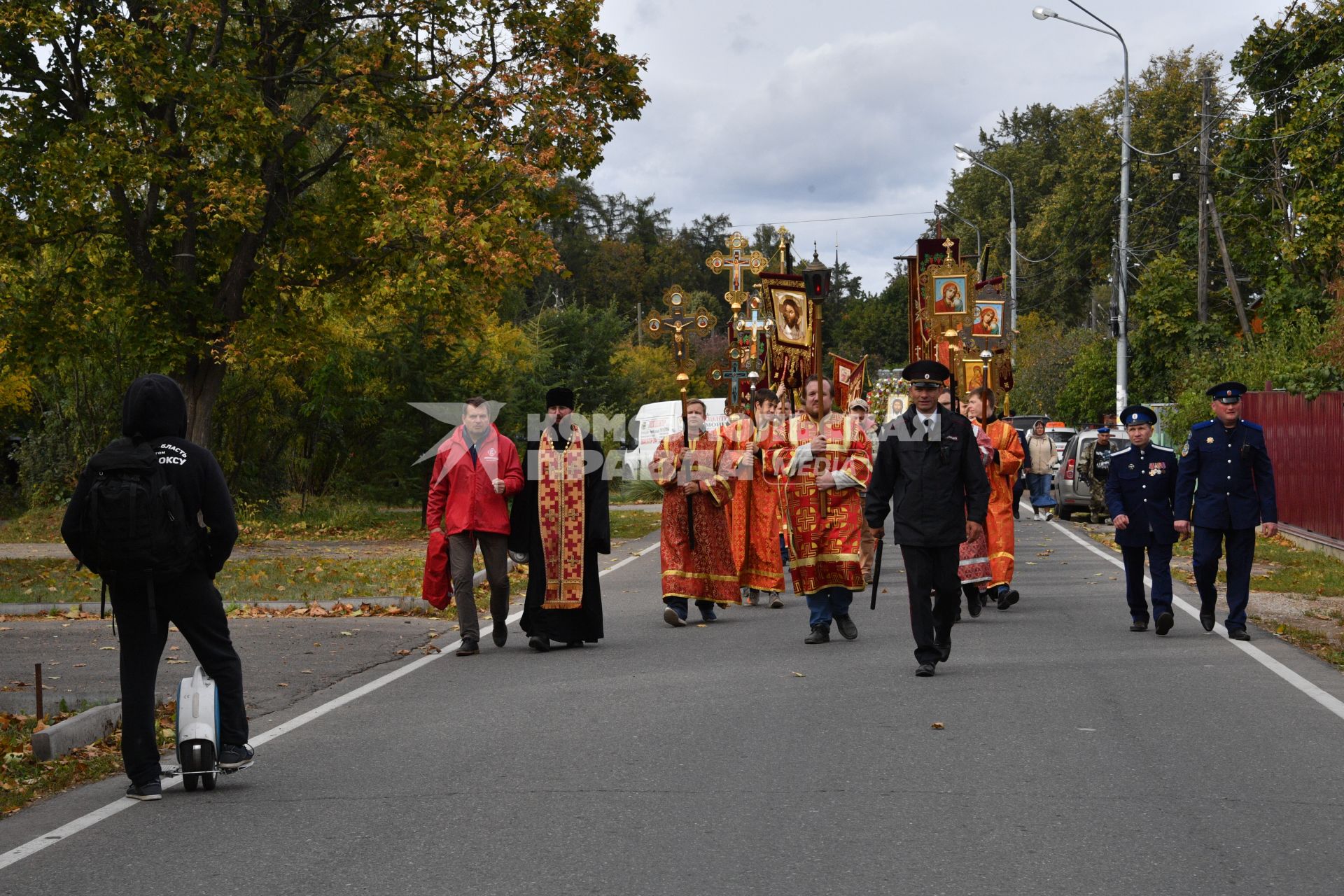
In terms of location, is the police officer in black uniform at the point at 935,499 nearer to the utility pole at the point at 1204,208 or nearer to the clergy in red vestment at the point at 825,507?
the clergy in red vestment at the point at 825,507

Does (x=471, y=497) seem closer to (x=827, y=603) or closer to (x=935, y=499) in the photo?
(x=827, y=603)

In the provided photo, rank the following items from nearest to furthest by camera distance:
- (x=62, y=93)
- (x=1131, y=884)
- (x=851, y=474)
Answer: (x=1131, y=884) < (x=851, y=474) < (x=62, y=93)

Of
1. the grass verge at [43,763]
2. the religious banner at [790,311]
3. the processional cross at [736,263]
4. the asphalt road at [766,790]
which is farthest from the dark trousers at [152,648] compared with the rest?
the processional cross at [736,263]

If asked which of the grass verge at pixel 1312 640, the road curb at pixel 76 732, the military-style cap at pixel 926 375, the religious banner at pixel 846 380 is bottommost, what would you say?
the grass verge at pixel 1312 640

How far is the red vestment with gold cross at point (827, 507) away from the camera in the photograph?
39.5 ft

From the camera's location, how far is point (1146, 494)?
510 inches

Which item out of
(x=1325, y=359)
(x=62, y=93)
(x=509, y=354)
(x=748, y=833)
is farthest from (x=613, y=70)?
(x=509, y=354)

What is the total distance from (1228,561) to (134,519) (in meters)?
8.39

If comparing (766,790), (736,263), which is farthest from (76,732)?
(736,263)

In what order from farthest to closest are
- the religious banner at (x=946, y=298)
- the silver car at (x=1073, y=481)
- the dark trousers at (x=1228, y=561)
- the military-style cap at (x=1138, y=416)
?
the silver car at (x=1073, y=481) < the religious banner at (x=946, y=298) < the military-style cap at (x=1138, y=416) < the dark trousers at (x=1228, y=561)

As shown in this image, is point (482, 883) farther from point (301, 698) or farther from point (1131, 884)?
point (301, 698)

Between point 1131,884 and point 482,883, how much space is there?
6.77 ft

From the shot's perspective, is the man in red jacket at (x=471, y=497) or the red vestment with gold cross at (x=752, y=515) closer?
the man in red jacket at (x=471, y=497)

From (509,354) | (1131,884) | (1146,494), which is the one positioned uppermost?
(509,354)
